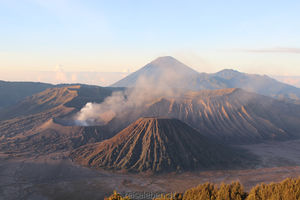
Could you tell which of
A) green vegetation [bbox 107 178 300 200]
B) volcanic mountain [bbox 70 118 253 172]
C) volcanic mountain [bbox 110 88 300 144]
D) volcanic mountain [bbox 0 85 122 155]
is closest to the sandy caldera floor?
volcanic mountain [bbox 70 118 253 172]

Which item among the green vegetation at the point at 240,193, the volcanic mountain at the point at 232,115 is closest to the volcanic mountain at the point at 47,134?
the volcanic mountain at the point at 232,115

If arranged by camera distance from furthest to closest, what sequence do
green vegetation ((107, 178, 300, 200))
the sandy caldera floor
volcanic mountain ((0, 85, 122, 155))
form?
volcanic mountain ((0, 85, 122, 155)), the sandy caldera floor, green vegetation ((107, 178, 300, 200))

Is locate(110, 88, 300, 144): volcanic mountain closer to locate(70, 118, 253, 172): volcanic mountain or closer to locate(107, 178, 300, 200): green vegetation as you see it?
locate(70, 118, 253, 172): volcanic mountain

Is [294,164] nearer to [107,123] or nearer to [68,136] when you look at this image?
[107,123]

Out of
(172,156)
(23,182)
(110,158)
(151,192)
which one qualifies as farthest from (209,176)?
(23,182)

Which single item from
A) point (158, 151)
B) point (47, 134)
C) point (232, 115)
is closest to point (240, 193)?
point (158, 151)

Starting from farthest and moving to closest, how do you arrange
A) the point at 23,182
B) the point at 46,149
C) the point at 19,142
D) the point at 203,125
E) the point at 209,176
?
the point at 203,125, the point at 19,142, the point at 46,149, the point at 209,176, the point at 23,182
